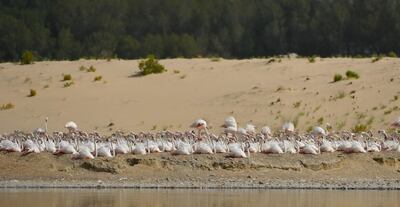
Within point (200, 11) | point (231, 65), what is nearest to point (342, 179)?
point (231, 65)

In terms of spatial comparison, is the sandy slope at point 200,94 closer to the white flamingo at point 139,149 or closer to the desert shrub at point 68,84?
the desert shrub at point 68,84

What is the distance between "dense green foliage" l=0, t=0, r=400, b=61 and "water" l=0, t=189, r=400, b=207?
109ft

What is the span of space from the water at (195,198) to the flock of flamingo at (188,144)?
3543 millimetres

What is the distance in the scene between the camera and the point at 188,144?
39750 mm

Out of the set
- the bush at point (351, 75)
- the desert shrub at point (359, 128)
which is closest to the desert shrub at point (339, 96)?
the bush at point (351, 75)

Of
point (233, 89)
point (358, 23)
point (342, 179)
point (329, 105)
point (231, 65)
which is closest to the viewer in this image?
point (342, 179)

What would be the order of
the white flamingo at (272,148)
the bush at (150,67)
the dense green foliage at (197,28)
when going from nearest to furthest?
the white flamingo at (272,148) < the bush at (150,67) < the dense green foliage at (197,28)

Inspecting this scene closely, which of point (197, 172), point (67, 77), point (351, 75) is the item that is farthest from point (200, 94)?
point (197, 172)

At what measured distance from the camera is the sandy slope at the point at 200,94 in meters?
50.6

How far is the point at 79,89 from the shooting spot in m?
55.9

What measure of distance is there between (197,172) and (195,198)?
200 inches

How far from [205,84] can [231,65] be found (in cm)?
269

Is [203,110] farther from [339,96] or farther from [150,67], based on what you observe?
[150,67]

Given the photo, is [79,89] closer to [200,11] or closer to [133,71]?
[133,71]
